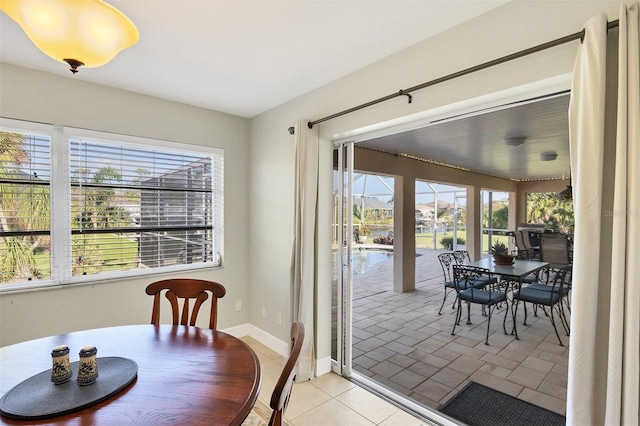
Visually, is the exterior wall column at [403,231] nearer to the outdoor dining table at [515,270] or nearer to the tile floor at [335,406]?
the outdoor dining table at [515,270]

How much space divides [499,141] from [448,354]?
2852 millimetres

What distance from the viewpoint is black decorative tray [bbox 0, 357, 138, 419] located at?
102cm

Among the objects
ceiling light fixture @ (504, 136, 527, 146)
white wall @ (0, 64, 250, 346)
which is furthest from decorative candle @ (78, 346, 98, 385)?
ceiling light fixture @ (504, 136, 527, 146)

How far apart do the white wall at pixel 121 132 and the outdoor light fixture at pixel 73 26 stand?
157cm

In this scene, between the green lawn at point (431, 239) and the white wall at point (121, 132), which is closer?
the white wall at point (121, 132)

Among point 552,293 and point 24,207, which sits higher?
point 24,207

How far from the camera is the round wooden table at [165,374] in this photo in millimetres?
1021

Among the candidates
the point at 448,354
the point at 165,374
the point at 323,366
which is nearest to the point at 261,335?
the point at 323,366

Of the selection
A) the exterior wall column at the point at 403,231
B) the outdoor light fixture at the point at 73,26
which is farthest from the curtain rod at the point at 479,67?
the exterior wall column at the point at 403,231

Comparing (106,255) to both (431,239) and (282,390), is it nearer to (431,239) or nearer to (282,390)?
(282,390)

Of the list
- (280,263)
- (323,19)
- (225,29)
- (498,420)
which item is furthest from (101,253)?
(498,420)

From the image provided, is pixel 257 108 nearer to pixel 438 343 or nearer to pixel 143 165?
pixel 143 165

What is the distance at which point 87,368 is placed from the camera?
3.92 feet

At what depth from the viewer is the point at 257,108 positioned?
3332 mm
